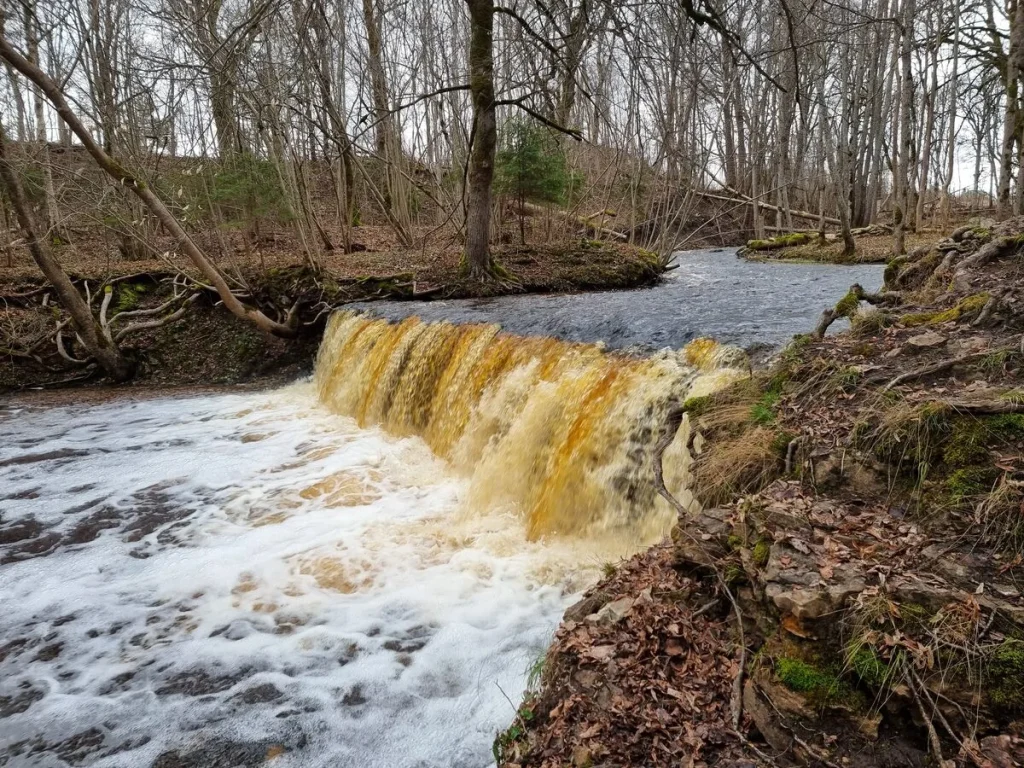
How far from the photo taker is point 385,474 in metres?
6.82

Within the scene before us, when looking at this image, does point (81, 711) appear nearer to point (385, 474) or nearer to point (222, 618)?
point (222, 618)

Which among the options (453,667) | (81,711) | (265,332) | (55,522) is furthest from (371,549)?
(265,332)

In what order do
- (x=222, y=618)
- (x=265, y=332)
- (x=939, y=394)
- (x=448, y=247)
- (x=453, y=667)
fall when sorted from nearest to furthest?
(x=939, y=394)
(x=453, y=667)
(x=222, y=618)
(x=265, y=332)
(x=448, y=247)

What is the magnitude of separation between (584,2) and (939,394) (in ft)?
8.91

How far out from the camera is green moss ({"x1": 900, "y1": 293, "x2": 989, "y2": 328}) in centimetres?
398

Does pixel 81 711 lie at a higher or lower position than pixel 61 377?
lower

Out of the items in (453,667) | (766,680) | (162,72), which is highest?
(162,72)

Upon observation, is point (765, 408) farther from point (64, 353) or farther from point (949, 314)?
point (64, 353)

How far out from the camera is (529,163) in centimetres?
1416

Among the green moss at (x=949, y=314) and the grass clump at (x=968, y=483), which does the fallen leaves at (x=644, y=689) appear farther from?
the green moss at (x=949, y=314)

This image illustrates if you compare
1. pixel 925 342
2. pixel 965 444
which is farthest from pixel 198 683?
pixel 925 342

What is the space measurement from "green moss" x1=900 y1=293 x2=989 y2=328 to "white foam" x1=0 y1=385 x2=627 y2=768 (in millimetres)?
2776

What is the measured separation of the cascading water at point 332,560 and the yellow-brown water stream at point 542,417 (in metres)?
0.03

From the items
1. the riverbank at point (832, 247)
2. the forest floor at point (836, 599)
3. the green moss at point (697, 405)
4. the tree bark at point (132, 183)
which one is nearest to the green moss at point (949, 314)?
the forest floor at point (836, 599)
